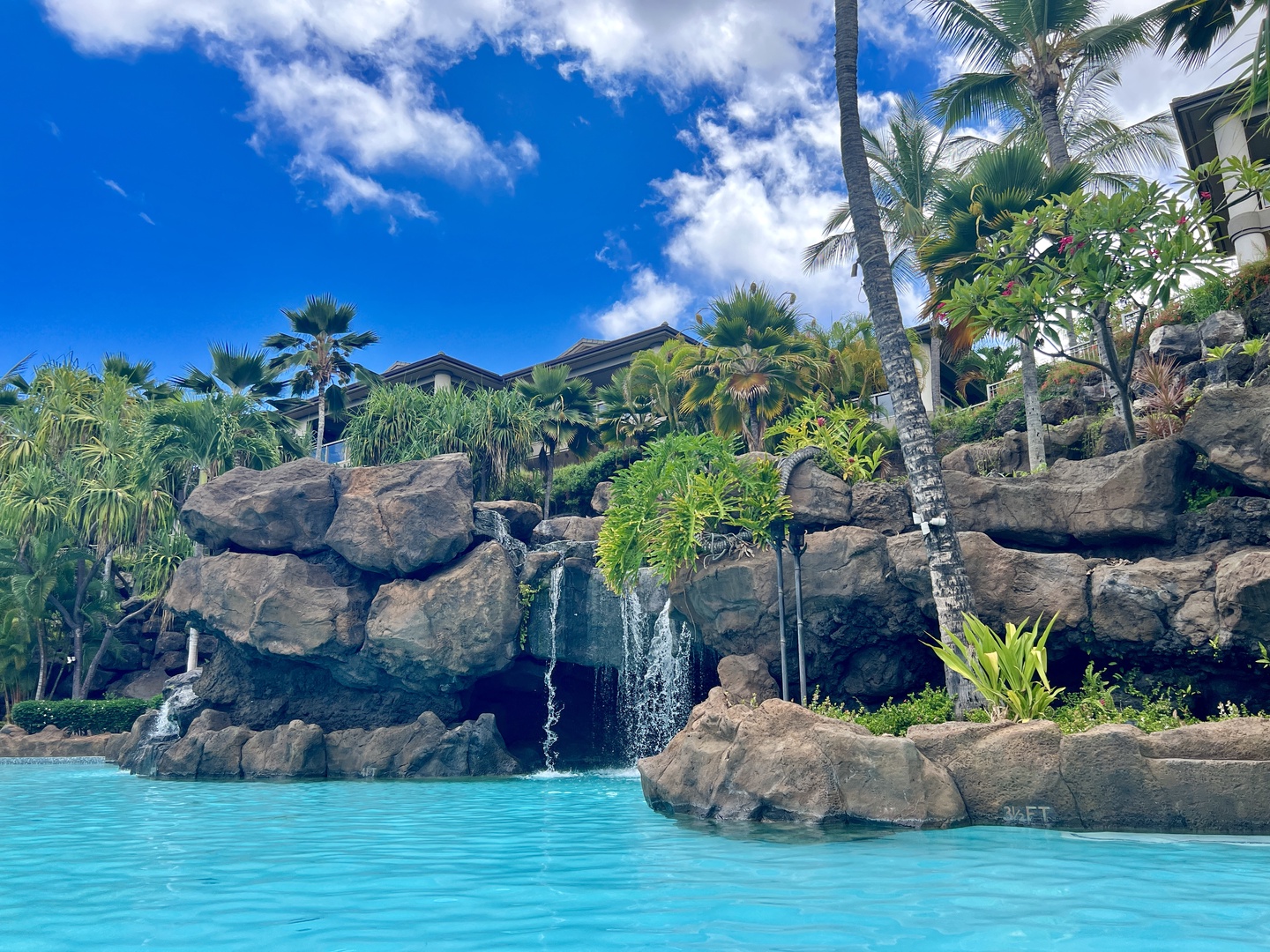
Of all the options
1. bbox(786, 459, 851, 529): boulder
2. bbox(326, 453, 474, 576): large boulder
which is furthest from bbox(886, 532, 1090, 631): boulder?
bbox(326, 453, 474, 576): large boulder

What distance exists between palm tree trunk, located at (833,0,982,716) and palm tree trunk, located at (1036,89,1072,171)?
7466 millimetres

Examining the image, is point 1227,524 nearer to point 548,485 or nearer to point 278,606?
point 278,606

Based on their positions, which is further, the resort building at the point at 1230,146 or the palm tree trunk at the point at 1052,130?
the resort building at the point at 1230,146

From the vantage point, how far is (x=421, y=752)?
1566 centimetres

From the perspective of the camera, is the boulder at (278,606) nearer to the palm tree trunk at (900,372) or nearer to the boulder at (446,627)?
the boulder at (446,627)

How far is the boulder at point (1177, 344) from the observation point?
17250mm

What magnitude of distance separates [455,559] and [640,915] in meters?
12.8

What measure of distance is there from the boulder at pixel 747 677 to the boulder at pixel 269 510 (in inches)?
346

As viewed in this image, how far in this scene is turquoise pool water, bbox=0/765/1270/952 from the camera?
4324 mm

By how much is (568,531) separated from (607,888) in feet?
47.1

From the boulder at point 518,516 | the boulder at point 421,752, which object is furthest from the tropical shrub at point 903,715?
the boulder at point 518,516

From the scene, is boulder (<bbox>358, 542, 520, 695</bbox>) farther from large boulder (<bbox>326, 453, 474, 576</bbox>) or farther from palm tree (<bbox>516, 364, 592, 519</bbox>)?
palm tree (<bbox>516, 364, 592, 519</bbox>)

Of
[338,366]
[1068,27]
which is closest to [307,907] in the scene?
[1068,27]

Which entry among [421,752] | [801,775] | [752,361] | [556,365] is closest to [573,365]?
[556,365]
